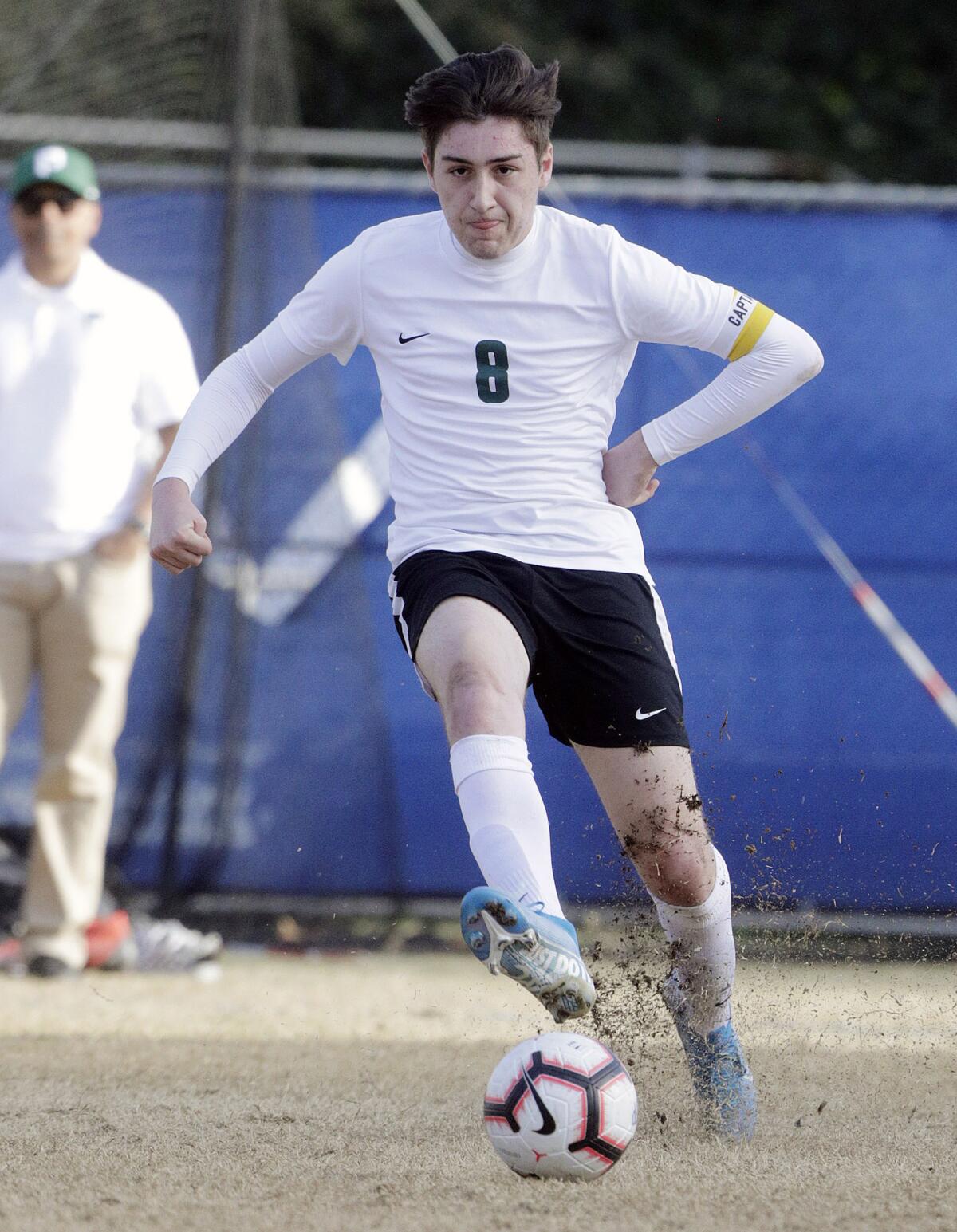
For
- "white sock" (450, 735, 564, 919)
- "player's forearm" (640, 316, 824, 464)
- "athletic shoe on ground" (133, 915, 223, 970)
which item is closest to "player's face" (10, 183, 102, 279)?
"athletic shoe on ground" (133, 915, 223, 970)

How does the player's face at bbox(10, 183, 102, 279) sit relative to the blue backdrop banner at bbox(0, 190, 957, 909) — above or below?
above

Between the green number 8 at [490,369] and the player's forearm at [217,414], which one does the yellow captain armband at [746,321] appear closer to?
the green number 8 at [490,369]

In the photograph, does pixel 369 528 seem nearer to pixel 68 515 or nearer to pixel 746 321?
pixel 68 515

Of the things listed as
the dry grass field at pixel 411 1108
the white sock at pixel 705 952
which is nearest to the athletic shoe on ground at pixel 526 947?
the dry grass field at pixel 411 1108

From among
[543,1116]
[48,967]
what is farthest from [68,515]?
[543,1116]

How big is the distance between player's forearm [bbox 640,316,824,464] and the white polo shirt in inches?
122

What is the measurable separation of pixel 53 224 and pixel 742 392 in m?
3.64

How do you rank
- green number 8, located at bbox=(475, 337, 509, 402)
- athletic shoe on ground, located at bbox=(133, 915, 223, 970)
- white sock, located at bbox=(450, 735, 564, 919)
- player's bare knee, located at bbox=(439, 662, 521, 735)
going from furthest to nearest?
athletic shoe on ground, located at bbox=(133, 915, 223, 970)
green number 8, located at bbox=(475, 337, 509, 402)
player's bare knee, located at bbox=(439, 662, 521, 735)
white sock, located at bbox=(450, 735, 564, 919)

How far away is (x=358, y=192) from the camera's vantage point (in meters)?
7.29

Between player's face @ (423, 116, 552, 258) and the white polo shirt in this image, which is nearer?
player's face @ (423, 116, 552, 258)

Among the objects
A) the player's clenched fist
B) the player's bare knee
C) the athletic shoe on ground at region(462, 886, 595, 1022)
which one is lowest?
the athletic shoe on ground at region(462, 886, 595, 1022)

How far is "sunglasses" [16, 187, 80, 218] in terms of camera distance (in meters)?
6.56

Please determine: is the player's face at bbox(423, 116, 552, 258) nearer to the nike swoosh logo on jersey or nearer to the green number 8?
the green number 8

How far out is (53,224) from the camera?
6.63m
